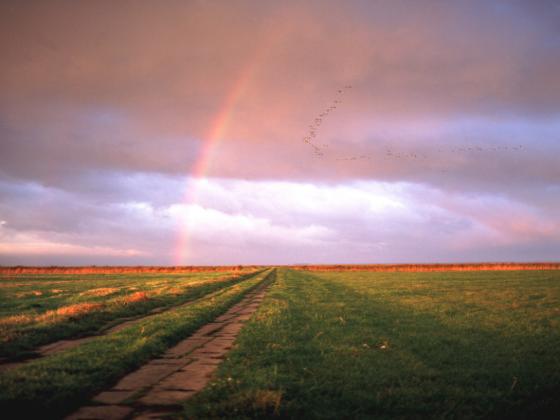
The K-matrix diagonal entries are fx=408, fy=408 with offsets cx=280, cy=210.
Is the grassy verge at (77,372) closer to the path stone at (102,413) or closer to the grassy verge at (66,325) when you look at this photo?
the path stone at (102,413)

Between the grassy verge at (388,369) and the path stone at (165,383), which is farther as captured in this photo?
the grassy verge at (388,369)

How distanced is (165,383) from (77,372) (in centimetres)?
232

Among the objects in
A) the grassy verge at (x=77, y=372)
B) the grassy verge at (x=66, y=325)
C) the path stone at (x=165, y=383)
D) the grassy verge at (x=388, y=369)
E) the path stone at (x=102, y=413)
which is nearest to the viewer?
the path stone at (x=102, y=413)

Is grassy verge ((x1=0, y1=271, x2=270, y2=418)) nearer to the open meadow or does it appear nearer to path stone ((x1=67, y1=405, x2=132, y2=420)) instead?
the open meadow

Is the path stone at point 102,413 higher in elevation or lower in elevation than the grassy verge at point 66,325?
higher

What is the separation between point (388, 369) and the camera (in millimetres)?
9312

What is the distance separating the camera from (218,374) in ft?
28.5

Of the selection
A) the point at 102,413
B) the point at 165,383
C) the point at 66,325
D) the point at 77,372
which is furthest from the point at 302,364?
the point at 66,325

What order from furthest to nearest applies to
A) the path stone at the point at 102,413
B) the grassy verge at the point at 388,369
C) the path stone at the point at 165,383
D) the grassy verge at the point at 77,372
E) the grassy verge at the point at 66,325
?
the grassy verge at the point at 66,325 < the grassy verge at the point at 77,372 < the grassy verge at the point at 388,369 < the path stone at the point at 165,383 < the path stone at the point at 102,413

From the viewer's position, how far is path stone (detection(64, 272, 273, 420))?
21.9 ft

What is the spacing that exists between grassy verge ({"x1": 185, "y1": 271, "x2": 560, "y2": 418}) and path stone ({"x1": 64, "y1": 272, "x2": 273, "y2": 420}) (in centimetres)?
42

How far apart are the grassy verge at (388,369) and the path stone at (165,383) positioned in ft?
→ 1.39

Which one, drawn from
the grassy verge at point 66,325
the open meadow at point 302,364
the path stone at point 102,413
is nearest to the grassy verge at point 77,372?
the open meadow at point 302,364

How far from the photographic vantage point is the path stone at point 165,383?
6688mm
